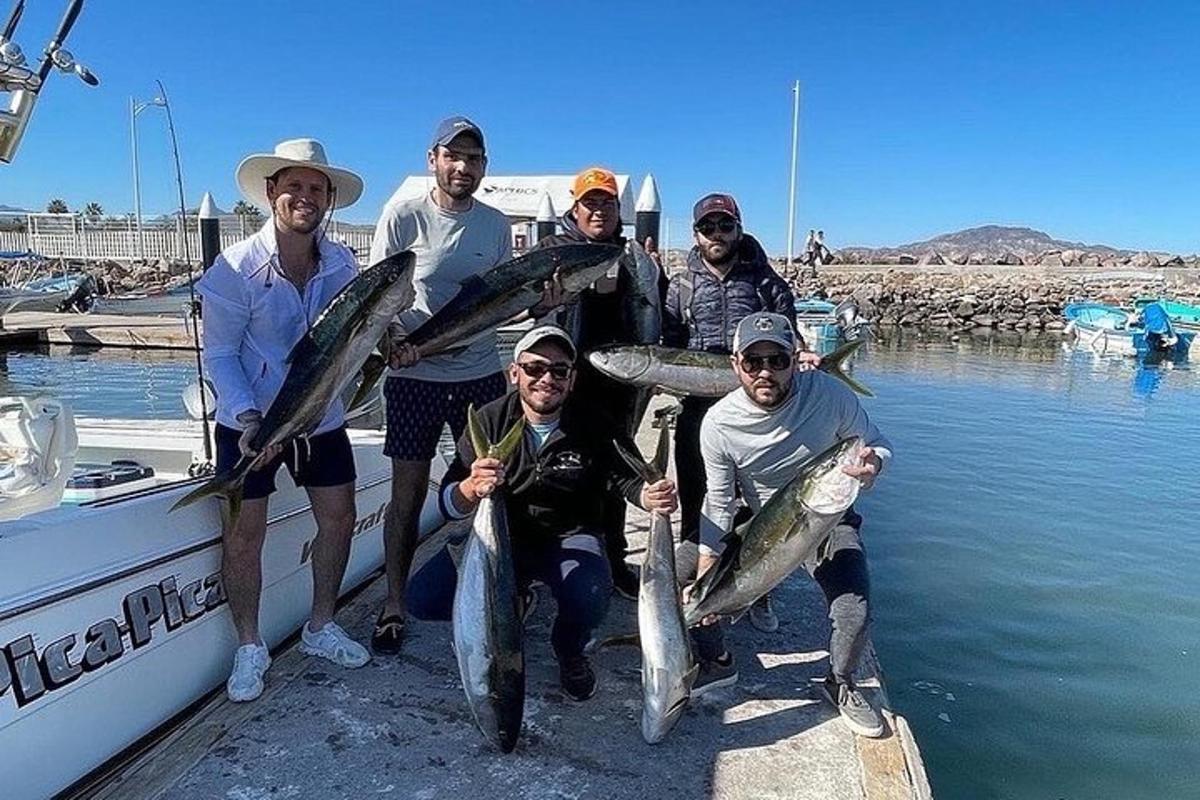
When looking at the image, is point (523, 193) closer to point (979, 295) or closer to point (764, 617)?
point (764, 617)

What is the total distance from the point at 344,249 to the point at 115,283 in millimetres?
40269

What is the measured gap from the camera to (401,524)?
375cm

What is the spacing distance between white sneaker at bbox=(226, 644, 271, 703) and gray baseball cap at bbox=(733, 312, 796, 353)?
225 centimetres

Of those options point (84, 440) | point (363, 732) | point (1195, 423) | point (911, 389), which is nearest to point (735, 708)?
point (363, 732)

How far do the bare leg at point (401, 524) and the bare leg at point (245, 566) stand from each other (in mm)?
588

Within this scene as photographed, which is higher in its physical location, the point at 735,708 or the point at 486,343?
the point at 486,343

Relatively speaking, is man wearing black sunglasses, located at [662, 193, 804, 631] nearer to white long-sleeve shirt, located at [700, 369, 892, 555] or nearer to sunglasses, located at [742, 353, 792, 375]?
white long-sleeve shirt, located at [700, 369, 892, 555]

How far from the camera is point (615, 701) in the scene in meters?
3.34

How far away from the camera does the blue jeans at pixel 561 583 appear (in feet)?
10.8

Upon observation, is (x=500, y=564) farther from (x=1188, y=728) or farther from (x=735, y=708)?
(x=1188, y=728)

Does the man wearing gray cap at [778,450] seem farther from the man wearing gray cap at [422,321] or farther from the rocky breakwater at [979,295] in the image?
the rocky breakwater at [979,295]

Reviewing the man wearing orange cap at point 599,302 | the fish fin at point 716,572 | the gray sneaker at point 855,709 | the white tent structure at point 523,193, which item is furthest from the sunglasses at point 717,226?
the white tent structure at point 523,193

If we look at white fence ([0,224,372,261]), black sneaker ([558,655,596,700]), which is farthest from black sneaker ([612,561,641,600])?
white fence ([0,224,372,261])

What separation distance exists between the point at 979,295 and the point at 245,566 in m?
42.3
